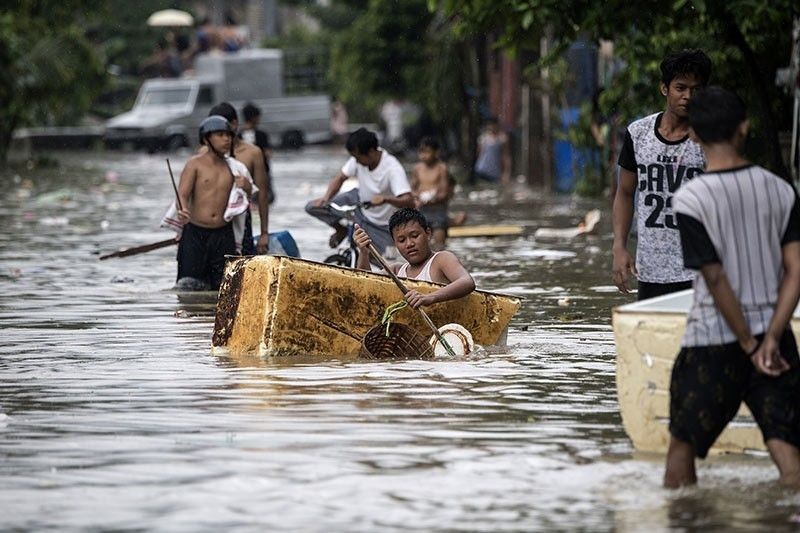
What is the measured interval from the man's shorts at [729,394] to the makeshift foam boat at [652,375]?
509 mm

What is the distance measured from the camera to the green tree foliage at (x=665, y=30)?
48.9ft

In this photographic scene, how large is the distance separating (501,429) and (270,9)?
68.9m

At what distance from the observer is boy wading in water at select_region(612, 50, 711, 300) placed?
27.1 ft

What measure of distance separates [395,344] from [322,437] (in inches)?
99.1

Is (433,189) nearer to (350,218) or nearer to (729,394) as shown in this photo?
(350,218)

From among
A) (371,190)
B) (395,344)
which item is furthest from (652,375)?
(371,190)

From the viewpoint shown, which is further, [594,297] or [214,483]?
[594,297]

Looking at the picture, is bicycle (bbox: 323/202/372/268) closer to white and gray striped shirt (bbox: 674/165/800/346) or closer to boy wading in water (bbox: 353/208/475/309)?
boy wading in water (bbox: 353/208/475/309)

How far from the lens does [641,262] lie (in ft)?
27.7

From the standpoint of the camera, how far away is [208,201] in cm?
1343

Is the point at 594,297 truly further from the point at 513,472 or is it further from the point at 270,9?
the point at 270,9

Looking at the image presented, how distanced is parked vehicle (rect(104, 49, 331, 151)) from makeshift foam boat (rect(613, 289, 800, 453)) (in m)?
44.1

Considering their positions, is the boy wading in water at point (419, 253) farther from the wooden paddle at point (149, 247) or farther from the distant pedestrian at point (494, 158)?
the distant pedestrian at point (494, 158)

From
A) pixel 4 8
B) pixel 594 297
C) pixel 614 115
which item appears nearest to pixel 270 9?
pixel 4 8
